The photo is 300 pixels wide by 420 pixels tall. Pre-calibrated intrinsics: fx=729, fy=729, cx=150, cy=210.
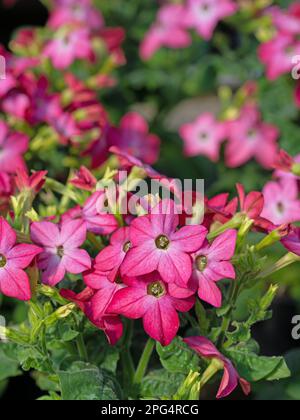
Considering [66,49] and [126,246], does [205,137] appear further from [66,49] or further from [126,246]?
[126,246]

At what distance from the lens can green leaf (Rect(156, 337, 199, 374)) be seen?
82 cm

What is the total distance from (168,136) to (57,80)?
0.38 metres

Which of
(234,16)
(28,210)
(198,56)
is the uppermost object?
(28,210)

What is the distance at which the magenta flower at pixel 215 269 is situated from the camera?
78cm

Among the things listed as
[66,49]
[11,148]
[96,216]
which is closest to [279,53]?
[66,49]

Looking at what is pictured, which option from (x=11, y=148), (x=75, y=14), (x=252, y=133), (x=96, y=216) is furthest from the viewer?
(x=75, y=14)

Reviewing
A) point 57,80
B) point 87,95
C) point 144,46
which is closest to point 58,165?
point 87,95

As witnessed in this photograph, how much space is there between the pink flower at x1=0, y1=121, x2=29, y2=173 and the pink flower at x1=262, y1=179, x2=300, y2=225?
15.1 inches

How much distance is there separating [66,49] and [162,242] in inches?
31.6

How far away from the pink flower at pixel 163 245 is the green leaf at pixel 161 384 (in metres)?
0.18

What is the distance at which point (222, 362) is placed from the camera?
2.57 feet

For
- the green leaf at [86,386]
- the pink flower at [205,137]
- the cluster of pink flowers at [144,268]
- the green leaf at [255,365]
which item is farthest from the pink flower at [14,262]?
the pink flower at [205,137]

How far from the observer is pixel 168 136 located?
1.82 m

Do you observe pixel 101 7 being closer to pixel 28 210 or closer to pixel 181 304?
pixel 28 210
